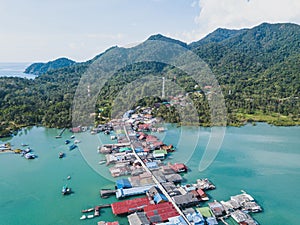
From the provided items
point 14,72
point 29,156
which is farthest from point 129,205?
point 14,72

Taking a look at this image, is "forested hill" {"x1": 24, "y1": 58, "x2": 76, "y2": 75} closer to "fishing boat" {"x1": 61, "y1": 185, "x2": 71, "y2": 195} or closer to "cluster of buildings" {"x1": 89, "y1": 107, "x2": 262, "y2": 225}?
"cluster of buildings" {"x1": 89, "y1": 107, "x2": 262, "y2": 225}

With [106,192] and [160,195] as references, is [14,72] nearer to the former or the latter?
[106,192]

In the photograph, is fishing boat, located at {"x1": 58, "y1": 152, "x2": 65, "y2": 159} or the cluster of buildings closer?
the cluster of buildings

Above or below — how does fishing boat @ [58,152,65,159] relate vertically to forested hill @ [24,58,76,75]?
below

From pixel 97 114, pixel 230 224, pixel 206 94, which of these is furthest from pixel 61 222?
pixel 206 94

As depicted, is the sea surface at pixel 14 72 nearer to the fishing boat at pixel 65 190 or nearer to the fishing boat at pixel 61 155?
the fishing boat at pixel 61 155

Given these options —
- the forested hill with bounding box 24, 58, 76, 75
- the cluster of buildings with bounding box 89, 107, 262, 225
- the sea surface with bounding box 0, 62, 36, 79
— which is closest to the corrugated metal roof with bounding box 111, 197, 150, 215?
the cluster of buildings with bounding box 89, 107, 262, 225

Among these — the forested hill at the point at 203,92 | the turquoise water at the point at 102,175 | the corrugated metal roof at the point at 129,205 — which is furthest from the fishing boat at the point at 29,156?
the corrugated metal roof at the point at 129,205
